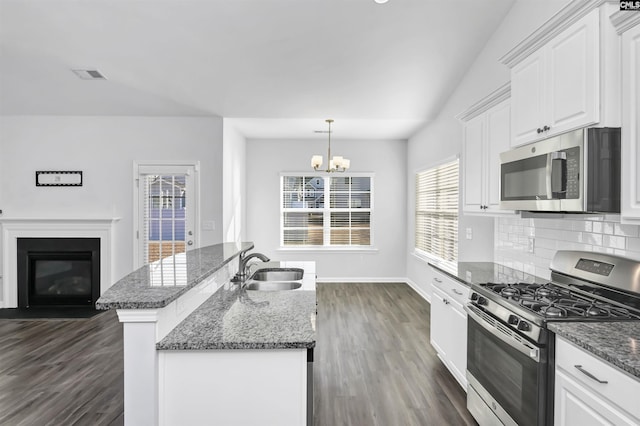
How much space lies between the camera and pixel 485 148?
9.65 feet

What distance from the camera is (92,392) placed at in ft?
9.21

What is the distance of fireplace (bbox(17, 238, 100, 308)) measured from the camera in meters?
4.92

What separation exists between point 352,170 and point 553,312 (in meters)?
5.06

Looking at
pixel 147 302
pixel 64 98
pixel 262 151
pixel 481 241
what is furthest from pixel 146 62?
pixel 481 241

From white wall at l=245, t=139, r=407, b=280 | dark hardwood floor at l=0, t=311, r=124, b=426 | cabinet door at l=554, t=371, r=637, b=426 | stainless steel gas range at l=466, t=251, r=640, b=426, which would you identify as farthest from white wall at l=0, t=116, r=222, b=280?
cabinet door at l=554, t=371, r=637, b=426

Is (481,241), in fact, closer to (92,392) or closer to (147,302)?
(147,302)

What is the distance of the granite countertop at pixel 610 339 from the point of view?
1.25 m

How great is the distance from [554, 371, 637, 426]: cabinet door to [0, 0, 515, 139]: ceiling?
292 cm

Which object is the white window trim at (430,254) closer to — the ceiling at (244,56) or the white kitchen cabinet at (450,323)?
the ceiling at (244,56)

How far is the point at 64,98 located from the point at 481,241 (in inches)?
207

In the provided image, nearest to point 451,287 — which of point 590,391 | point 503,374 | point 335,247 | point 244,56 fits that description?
point 503,374

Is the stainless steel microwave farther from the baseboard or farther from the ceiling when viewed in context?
the baseboard

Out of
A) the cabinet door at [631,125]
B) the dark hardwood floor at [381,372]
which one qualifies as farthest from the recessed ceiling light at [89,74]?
the cabinet door at [631,125]

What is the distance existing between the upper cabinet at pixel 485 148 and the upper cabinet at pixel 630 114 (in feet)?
3.10
